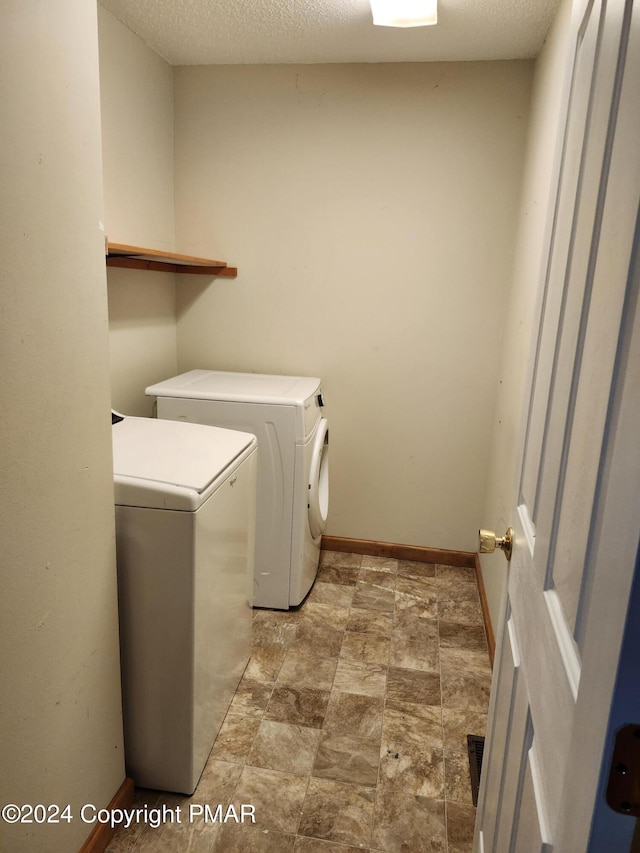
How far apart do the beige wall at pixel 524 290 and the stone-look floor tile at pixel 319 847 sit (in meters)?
0.81

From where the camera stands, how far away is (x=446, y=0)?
6.72ft

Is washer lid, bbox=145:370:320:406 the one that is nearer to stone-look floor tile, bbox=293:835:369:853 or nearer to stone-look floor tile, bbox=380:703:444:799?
stone-look floor tile, bbox=380:703:444:799

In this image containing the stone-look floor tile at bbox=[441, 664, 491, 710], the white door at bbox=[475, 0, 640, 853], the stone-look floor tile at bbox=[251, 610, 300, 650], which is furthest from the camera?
the stone-look floor tile at bbox=[251, 610, 300, 650]

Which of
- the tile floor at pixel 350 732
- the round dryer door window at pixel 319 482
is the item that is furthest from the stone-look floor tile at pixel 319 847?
the round dryer door window at pixel 319 482

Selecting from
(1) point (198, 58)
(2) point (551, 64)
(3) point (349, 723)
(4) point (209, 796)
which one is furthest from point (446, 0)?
(4) point (209, 796)

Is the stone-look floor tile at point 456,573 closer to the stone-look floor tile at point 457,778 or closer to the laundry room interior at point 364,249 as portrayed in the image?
the laundry room interior at point 364,249

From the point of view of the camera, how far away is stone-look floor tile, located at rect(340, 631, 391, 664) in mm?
2338

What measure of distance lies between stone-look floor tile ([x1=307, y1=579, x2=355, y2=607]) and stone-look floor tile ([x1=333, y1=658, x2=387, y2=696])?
433 millimetres

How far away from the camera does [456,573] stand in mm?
3061

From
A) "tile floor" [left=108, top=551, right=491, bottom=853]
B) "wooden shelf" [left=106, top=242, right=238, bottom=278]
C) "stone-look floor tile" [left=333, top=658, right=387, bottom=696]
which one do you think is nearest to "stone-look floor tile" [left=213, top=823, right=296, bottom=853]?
"tile floor" [left=108, top=551, right=491, bottom=853]

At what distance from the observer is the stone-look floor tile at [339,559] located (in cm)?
310

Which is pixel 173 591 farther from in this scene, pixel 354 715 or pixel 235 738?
pixel 354 715

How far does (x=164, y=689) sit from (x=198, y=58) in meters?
2.64

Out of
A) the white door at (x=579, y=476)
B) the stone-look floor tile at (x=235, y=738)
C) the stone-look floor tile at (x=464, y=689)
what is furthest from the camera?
the stone-look floor tile at (x=464, y=689)
